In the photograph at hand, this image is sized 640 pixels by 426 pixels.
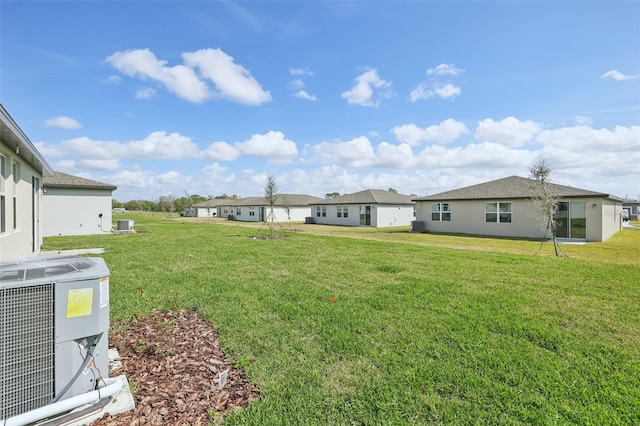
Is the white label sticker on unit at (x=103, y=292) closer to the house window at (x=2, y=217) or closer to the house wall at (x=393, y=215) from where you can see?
the house window at (x=2, y=217)

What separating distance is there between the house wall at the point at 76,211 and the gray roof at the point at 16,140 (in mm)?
Answer: 10490

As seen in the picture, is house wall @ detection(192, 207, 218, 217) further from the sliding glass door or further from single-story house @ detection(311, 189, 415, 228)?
the sliding glass door

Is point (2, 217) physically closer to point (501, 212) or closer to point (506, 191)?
point (501, 212)

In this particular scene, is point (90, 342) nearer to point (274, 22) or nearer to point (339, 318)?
point (339, 318)

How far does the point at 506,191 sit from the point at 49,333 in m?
23.0

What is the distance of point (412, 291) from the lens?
19.7 ft

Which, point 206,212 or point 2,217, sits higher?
point 206,212

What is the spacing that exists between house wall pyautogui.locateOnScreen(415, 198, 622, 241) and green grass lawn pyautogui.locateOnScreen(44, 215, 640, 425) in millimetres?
10811

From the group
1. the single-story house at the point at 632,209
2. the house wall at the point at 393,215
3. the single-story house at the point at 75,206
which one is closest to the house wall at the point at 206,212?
the house wall at the point at 393,215

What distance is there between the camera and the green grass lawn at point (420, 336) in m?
2.62

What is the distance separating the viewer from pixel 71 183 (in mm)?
18625

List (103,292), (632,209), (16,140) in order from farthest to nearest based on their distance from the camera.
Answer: (632,209) < (16,140) < (103,292)

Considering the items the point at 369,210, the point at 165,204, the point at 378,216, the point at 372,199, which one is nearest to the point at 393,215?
the point at 378,216

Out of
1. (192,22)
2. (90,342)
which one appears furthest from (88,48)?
(90,342)
